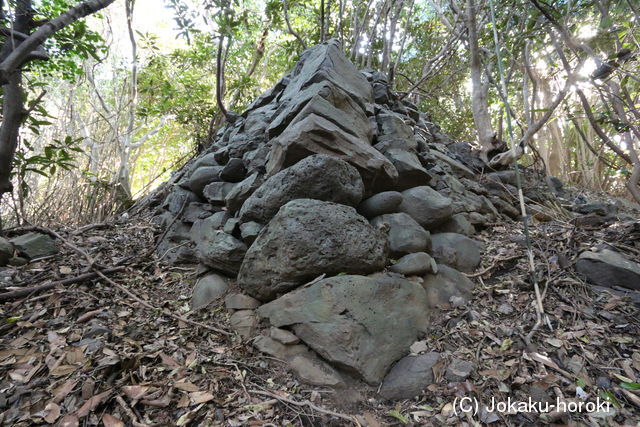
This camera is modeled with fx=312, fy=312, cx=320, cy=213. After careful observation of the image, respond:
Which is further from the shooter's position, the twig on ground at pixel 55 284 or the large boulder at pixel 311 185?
the large boulder at pixel 311 185

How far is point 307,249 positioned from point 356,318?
52 centimetres

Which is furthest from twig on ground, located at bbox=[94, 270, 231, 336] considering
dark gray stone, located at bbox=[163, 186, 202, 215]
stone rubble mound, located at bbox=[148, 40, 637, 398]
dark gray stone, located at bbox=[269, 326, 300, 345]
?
dark gray stone, located at bbox=[163, 186, 202, 215]

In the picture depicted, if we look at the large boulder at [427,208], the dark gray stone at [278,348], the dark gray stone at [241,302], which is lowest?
the dark gray stone at [278,348]

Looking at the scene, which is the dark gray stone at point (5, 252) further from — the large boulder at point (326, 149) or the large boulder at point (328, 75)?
the large boulder at point (328, 75)

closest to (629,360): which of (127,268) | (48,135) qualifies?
(127,268)

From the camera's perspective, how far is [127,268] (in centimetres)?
261

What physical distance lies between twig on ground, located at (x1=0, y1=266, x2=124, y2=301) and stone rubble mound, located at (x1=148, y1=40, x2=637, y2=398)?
0.53 metres

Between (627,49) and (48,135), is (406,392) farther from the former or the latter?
(48,135)

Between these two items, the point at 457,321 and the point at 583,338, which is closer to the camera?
the point at 583,338

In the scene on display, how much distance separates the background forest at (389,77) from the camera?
9.08ft

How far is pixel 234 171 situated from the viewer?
3230mm

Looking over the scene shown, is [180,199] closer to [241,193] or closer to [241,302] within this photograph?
[241,193]

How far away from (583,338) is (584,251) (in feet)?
2.80

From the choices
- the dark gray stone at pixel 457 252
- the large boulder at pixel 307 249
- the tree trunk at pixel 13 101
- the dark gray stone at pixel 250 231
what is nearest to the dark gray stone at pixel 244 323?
the large boulder at pixel 307 249
